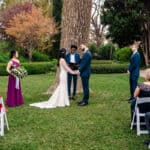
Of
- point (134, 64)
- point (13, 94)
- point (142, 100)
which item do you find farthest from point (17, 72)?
point (142, 100)

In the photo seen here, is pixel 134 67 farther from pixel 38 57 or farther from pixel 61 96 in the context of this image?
pixel 38 57

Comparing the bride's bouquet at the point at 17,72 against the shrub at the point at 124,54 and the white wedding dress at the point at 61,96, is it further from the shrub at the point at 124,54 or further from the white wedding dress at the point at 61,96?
the shrub at the point at 124,54

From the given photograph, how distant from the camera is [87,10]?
45.6 feet

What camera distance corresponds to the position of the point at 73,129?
328 inches

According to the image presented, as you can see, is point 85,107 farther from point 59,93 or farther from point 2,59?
point 2,59

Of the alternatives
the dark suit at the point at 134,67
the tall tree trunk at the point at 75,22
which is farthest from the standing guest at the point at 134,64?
the tall tree trunk at the point at 75,22

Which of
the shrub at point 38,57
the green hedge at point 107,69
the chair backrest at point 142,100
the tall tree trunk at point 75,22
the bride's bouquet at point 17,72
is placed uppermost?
the tall tree trunk at point 75,22

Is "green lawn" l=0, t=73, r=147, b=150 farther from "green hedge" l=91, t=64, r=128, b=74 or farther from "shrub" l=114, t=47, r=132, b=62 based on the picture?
"shrub" l=114, t=47, r=132, b=62

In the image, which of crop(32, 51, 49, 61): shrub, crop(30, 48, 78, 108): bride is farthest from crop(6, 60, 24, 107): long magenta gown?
crop(32, 51, 49, 61): shrub

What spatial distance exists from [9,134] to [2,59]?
22910 mm

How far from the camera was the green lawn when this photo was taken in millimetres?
7086

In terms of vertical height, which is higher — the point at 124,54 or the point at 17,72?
the point at 17,72

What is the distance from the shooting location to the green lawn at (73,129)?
23.2ft

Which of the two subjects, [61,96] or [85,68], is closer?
[85,68]
